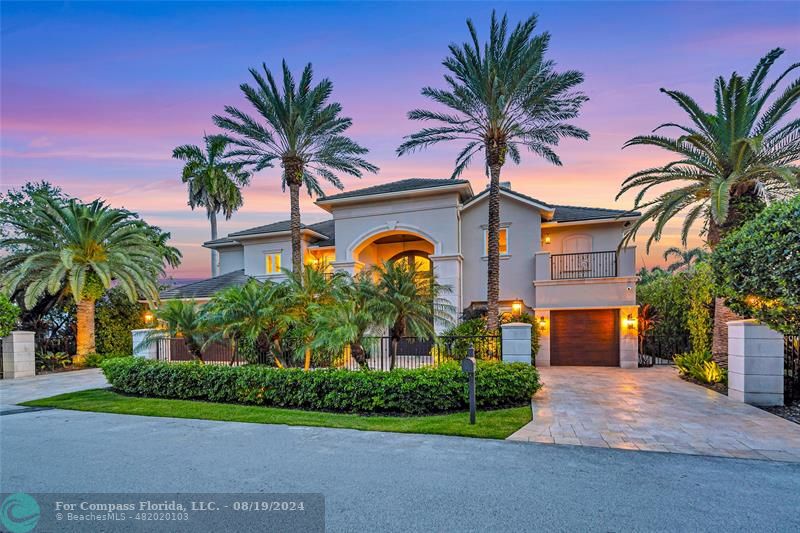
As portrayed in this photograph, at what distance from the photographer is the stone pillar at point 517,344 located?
9.42 m

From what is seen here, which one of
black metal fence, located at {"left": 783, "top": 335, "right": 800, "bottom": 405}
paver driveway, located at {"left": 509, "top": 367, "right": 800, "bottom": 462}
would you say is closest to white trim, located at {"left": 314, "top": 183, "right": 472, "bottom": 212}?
paver driveway, located at {"left": 509, "top": 367, "right": 800, "bottom": 462}

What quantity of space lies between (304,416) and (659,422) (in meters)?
6.99

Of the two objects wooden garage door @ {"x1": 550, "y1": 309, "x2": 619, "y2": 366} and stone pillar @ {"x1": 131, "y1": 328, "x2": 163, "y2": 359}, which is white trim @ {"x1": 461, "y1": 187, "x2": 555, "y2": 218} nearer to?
wooden garage door @ {"x1": 550, "y1": 309, "x2": 619, "y2": 366}

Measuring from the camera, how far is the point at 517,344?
31.0ft

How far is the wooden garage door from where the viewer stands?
15367 millimetres

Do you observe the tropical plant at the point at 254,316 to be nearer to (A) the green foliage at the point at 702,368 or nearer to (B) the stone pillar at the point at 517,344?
(B) the stone pillar at the point at 517,344

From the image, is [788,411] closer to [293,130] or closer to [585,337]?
[585,337]

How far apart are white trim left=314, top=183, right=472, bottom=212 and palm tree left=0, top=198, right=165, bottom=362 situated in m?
8.27

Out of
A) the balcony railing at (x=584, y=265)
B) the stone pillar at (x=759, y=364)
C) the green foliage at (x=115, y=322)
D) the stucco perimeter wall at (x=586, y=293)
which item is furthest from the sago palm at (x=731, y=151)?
the green foliage at (x=115, y=322)

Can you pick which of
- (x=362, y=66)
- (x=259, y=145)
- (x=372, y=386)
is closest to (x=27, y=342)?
(x=259, y=145)

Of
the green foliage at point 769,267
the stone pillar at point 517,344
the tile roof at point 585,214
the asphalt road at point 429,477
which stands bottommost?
the asphalt road at point 429,477

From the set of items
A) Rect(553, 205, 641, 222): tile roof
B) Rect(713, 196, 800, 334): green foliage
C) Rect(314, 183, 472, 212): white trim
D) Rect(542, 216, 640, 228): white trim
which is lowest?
Rect(713, 196, 800, 334): green foliage

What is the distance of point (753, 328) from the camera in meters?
8.54

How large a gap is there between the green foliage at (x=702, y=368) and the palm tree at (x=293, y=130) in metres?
13.2
